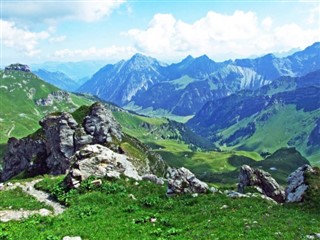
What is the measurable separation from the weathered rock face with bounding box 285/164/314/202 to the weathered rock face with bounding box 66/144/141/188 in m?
22.1

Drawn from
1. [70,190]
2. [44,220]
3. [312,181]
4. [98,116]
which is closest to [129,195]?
[70,190]

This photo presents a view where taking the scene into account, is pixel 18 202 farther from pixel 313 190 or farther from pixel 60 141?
pixel 60 141

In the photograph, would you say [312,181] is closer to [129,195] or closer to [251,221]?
[251,221]

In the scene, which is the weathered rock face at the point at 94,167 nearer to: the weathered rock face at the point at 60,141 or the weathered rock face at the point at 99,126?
the weathered rock face at the point at 60,141

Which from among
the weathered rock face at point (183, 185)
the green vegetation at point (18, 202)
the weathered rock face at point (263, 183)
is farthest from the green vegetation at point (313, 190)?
the green vegetation at point (18, 202)

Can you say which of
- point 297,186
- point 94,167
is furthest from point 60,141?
point 297,186

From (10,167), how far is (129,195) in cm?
10593

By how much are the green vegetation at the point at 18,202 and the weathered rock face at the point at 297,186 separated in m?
29.5

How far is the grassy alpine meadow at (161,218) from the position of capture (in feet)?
104

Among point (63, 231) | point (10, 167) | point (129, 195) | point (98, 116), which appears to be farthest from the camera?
point (10, 167)

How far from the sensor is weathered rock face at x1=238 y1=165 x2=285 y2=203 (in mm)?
65625

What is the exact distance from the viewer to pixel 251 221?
34.0m

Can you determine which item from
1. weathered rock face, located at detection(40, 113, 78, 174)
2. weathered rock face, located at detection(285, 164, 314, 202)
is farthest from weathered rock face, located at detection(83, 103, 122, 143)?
weathered rock face, located at detection(285, 164, 314, 202)

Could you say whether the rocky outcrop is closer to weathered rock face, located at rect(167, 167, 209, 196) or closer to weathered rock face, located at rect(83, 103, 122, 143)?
weathered rock face, located at rect(83, 103, 122, 143)
